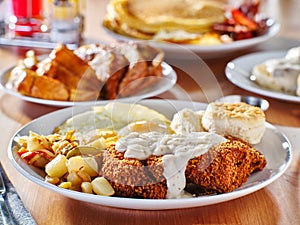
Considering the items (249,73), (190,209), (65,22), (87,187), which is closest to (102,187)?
(87,187)

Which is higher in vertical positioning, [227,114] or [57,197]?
[227,114]

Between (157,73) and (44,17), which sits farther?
(44,17)

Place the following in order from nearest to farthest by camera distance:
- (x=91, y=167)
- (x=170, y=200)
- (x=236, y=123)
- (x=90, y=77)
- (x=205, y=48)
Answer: (x=170, y=200), (x=91, y=167), (x=236, y=123), (x=90, y=77), (x=205, y=48)

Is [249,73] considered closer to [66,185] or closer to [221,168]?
[221,168]

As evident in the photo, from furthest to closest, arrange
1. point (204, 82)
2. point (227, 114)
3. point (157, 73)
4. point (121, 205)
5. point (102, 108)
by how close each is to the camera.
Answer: point (157, 73), point (204, 82), point (102, 108), point (227, 114), point (121, 205)

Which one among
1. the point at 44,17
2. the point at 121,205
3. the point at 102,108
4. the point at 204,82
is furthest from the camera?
the point at 44,17

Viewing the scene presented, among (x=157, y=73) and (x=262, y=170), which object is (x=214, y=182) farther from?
(x=157, y=73)

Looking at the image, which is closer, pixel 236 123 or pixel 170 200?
pixel 170 200

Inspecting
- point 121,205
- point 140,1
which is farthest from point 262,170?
point 140,1
